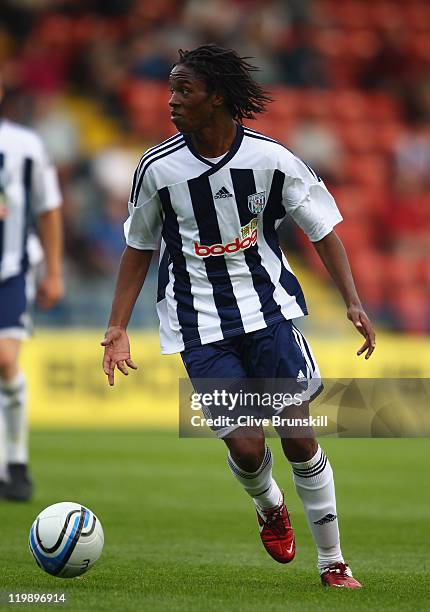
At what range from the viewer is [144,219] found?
15.6ft

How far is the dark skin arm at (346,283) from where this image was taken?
179 inches

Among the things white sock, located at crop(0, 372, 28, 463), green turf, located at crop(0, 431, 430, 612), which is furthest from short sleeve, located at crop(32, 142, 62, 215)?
green turf, located at crop(0, 431, 430, 612)

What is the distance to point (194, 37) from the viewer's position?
57.2ft

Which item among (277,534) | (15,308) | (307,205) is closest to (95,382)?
(15,308)

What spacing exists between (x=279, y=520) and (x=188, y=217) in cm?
132

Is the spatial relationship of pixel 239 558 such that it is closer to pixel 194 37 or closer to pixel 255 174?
pixel 255 174

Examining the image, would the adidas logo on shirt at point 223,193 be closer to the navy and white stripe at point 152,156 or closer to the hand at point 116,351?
the navy and white stripe at point 152,156

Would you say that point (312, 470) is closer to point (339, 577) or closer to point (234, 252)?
point (339, 577)

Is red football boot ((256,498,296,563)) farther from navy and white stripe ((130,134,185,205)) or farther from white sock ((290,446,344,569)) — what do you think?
navy and white stripe ((130,134,185,205))

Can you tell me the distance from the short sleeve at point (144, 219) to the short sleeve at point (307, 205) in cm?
53

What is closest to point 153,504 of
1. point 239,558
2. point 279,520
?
point 239,558

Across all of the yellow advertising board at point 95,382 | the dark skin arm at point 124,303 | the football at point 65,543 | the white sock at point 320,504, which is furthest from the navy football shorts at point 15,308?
the yellow advertising board at point 95,382

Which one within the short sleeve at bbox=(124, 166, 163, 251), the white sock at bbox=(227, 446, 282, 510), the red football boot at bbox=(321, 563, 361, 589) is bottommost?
the red football boot at bbox=(321, 563, 361, 589)

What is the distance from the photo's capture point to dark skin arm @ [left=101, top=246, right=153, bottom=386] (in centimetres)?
466
